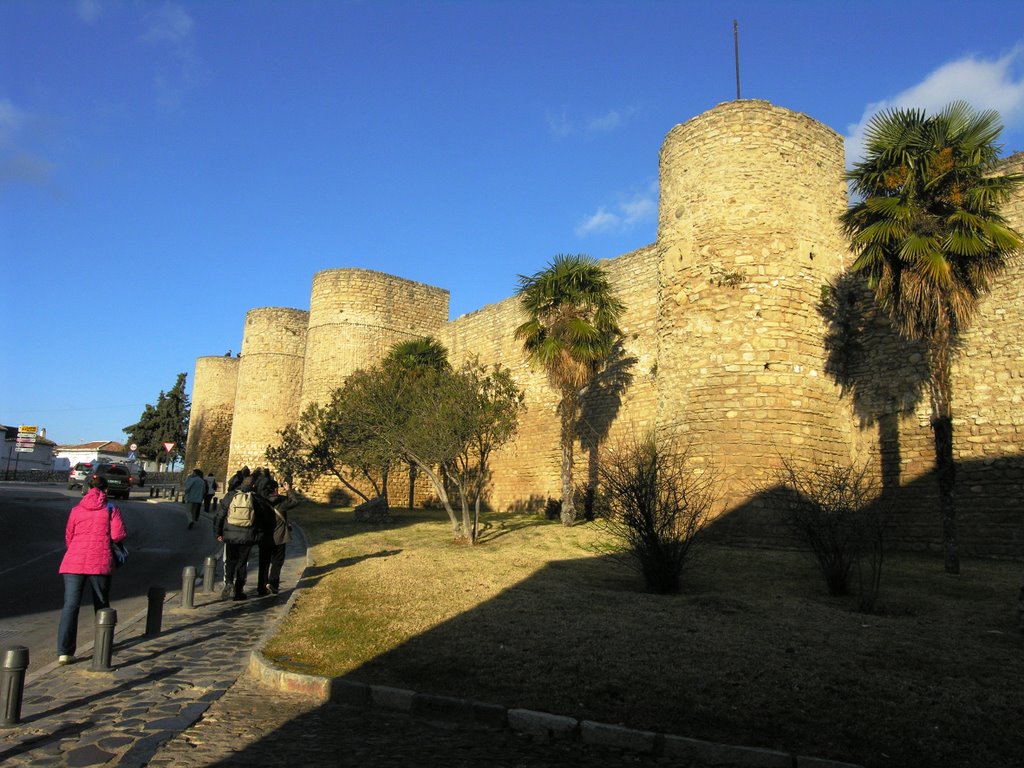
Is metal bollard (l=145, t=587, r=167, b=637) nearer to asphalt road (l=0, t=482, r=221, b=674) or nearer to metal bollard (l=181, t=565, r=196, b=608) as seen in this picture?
asphalt road (l=0, t=482, r=221, b=674)

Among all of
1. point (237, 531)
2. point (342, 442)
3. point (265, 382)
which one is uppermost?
point (265, 382)

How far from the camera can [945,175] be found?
1153 cm

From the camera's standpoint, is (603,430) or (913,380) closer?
(913,380)

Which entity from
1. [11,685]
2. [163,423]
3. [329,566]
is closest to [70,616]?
[11,685]

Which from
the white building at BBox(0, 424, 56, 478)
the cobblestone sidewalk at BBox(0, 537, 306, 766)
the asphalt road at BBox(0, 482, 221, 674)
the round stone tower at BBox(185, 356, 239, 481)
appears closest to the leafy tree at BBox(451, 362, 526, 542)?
the asphalt road at BBox(0, 482, 221, 674)

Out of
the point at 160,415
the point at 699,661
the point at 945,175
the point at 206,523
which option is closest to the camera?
the point at 699,661

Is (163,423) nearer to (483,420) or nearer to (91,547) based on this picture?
(483,420)

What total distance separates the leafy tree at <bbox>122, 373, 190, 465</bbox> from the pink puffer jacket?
6279 cm

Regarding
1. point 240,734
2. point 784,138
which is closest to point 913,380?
point 784,138

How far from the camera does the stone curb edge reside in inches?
169

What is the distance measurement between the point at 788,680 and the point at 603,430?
1621cm

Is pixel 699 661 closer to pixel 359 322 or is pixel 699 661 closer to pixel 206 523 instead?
pixel 206 523

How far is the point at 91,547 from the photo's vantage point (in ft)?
21.7

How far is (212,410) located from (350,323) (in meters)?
22.6
